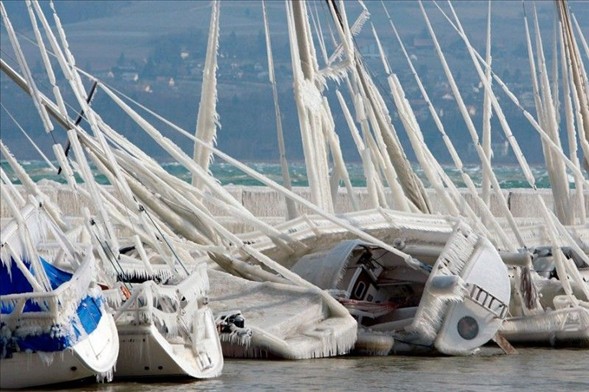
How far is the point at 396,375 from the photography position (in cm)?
1318

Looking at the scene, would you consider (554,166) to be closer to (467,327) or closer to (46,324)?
(467,327)

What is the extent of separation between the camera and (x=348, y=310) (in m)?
15.2

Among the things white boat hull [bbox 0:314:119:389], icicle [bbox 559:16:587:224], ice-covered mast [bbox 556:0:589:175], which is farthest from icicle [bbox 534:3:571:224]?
white boat hull [bbox 0:314:119:389]

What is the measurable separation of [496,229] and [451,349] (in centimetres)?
303

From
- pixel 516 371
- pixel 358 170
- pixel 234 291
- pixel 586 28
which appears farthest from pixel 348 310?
pixel 586 28

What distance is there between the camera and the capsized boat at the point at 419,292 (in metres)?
14.6

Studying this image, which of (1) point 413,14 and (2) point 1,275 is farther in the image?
(1) point 413,14

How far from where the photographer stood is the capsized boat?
1457 centimetres

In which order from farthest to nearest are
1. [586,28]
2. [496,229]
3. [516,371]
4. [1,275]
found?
[586,28] < [496,229] < [516,371] < [1,275]

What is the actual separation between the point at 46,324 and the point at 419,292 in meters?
5.86

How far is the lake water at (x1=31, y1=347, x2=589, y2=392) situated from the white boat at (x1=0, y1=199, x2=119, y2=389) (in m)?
0.32

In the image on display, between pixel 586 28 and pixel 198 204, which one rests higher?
pixel 586 28

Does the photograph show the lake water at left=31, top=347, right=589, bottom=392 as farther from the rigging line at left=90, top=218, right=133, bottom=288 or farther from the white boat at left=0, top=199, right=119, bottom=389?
the rigging line at left=90, top=218, right=133, bottom=288

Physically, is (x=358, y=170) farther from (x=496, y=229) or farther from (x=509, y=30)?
(x=509, y=30)
